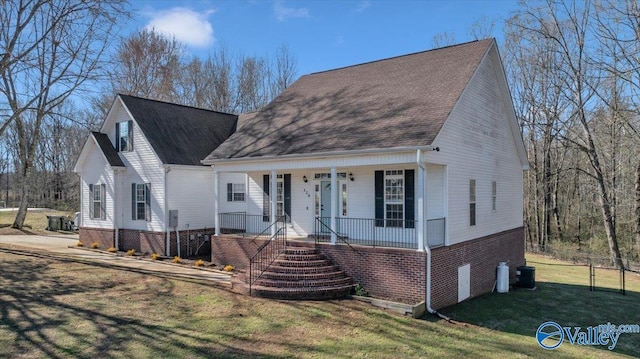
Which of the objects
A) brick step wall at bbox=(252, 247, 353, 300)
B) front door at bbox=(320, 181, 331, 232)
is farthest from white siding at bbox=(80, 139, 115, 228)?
brick step wall at bbox=(252, 247, 353, 300)

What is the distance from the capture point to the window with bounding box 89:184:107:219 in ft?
63.1

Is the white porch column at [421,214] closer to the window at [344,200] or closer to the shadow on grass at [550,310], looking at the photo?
the shadow on grass at [550,310]

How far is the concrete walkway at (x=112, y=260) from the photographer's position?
43.5 ft

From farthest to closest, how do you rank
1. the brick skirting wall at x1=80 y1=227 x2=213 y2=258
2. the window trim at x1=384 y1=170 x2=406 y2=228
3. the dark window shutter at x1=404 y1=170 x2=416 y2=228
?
the brick skirting wall at x1=80 y1=227 x2=213 y2=258
the window trim at x1=384 y1=170 x2=406 y2=228
the dark window shutter at x1=404 y1=170 x2=416 y2=228

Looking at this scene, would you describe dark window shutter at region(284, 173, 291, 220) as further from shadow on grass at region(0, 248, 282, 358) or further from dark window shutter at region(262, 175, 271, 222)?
shadow on grass at region(0, 248, 282, 358)

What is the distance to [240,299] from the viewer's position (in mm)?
10672

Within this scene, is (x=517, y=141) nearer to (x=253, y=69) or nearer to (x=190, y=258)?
(x=190, y=258)

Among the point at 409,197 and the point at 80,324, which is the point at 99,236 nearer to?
the point at 80,324

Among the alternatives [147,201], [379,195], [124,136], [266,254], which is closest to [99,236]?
[147,201]

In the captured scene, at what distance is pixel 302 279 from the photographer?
37.1 ft

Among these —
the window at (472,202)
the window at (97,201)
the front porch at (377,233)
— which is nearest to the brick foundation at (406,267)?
the front porch at (377,233)

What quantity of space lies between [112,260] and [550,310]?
14908 mm

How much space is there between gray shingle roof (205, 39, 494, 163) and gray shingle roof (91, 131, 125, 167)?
18.9 ft

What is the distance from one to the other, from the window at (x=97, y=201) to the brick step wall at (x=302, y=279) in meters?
11.2
